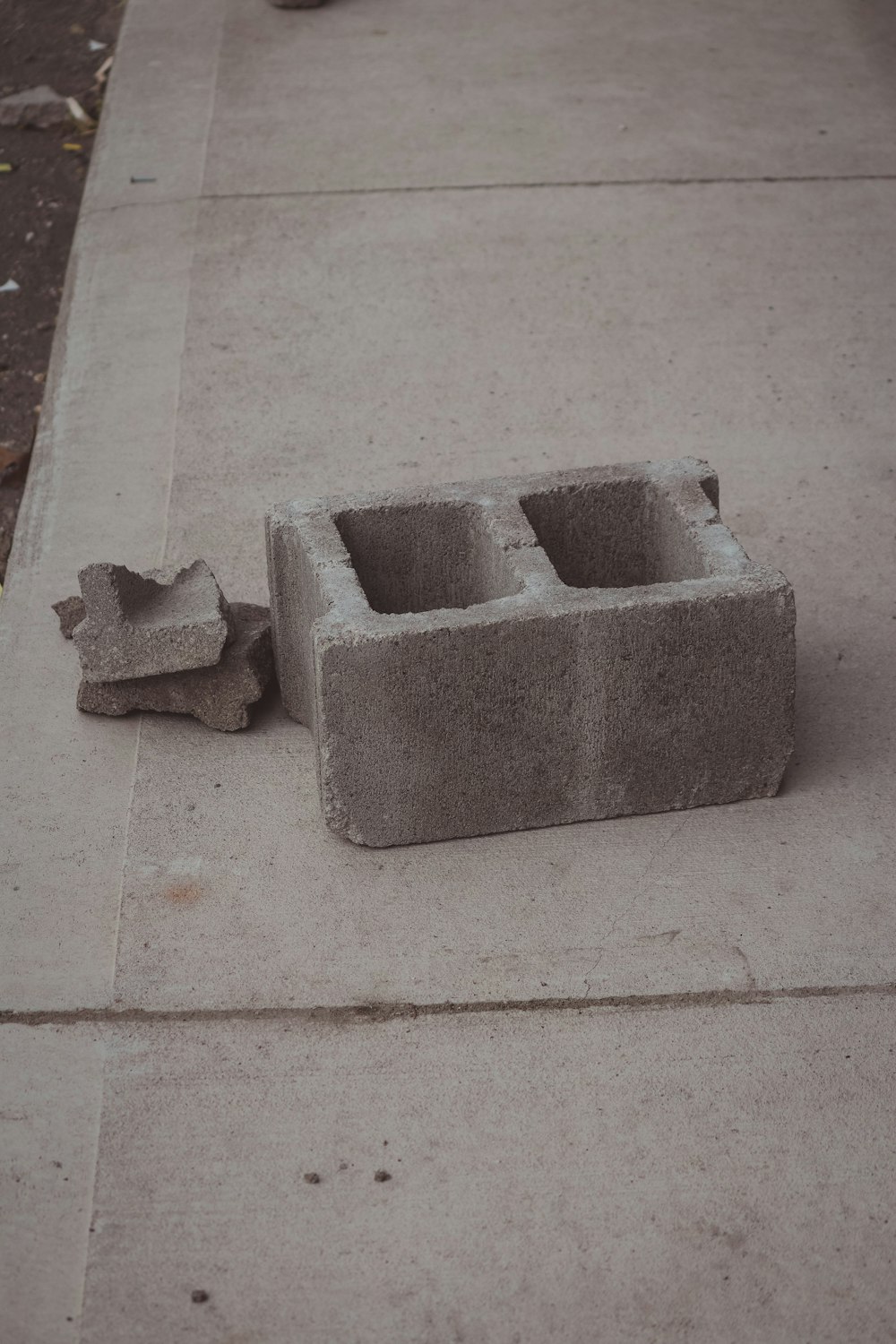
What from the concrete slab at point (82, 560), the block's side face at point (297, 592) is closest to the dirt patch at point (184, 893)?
the concrete slab at point (82, 560)

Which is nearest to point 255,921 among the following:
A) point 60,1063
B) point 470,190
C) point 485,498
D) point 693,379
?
point 60,1063

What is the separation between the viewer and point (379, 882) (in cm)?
315

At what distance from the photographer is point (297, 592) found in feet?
11.2

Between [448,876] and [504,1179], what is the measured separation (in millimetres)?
738

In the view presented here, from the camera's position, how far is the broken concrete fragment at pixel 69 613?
152 inches

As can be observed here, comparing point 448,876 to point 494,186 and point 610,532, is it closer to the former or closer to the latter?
point 610,532

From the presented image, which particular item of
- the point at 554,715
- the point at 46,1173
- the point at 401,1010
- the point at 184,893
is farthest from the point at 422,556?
the point at 46,1173

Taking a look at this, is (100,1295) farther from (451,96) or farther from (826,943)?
(451,96)

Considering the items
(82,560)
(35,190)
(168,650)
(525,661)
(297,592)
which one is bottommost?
(35,190)

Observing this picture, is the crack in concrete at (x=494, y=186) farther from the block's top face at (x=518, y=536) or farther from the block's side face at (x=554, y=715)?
the block's side face at (x=554, y=715)

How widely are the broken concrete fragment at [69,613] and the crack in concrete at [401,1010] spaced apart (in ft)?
4.04

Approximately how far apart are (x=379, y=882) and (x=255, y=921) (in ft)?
0.88

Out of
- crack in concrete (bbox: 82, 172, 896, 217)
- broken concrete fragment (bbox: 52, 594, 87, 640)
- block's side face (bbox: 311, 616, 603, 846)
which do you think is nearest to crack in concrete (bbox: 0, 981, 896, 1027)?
block's side face (bbox: 311, 616, 603, 846)

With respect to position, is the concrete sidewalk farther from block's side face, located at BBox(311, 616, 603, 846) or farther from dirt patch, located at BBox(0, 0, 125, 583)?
dirt patch, located at BBox(0, 0, 125, 583)
